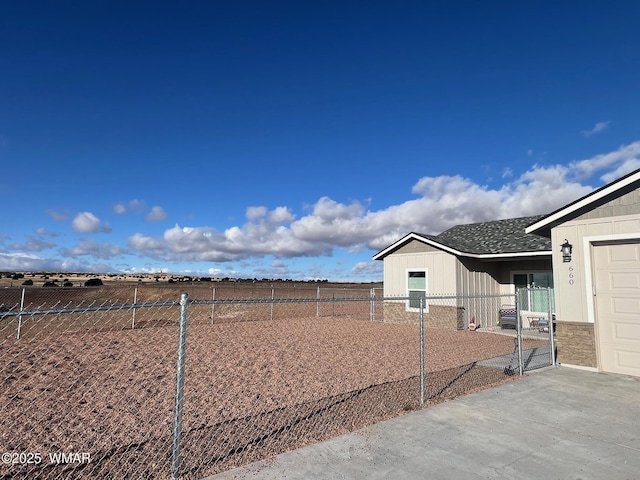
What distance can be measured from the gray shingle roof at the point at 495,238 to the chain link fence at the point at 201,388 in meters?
3.61

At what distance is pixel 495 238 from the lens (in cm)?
1605

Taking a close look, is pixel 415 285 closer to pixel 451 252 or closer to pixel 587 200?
pixel 451 252

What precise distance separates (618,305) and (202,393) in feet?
24.8

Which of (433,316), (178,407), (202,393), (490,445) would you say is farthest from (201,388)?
(433,316)

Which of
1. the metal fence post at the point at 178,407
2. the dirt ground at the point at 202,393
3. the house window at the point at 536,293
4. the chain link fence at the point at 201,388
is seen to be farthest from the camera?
the house window at the point at 536,293

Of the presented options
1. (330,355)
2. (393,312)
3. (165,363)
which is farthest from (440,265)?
(165,363)

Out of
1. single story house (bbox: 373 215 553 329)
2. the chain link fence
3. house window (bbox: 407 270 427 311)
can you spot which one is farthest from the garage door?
house window (bbox: 407 270 427 311)

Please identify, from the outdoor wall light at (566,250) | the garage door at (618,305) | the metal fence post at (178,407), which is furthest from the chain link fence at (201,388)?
the garage door at (618,305)

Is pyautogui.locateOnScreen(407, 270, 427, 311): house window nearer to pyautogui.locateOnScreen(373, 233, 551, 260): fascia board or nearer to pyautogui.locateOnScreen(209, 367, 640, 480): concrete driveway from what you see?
pyautogui.locateOnScreen(373, 233, 551, 260): fascia board

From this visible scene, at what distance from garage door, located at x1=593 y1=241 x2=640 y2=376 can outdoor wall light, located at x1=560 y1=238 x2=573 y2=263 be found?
43 cm

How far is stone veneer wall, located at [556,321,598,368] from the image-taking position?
7.46 meters

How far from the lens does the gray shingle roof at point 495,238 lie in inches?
550

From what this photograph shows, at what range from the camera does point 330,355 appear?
29.7 ft

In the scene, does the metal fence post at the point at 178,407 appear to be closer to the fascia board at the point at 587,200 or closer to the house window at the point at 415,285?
the fascia board at the point at 587,200
